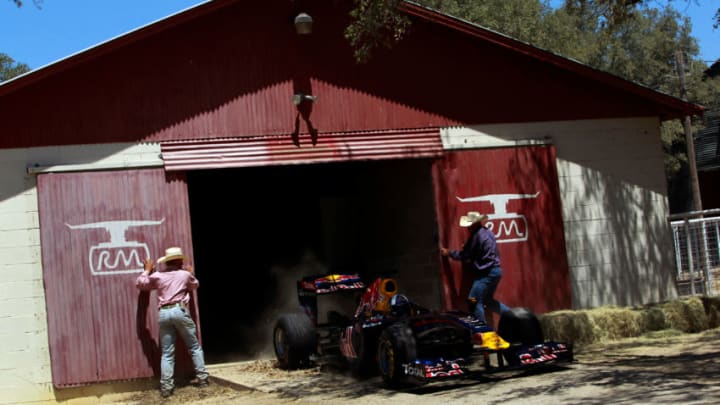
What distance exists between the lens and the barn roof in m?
12.1

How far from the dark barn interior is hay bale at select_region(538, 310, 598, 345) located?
15.9 ft

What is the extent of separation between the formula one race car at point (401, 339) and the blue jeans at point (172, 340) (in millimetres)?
1207

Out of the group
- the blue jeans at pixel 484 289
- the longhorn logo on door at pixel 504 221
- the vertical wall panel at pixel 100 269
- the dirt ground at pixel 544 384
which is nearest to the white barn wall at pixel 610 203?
the longhorn logo on door at pixel 504 221

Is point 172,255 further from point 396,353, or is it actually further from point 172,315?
point 396,353

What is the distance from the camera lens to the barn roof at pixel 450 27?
477 inches

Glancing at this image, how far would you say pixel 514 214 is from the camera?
14320 millimetres

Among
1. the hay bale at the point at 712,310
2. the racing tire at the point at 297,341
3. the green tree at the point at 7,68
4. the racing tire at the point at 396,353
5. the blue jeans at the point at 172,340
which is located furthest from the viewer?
the green tree at the point at 7,68

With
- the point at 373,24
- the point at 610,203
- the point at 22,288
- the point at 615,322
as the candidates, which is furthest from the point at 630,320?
the point at 22,288

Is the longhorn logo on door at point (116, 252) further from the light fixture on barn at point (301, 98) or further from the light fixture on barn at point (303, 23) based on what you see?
the light fixture on barn at point (303, 23)

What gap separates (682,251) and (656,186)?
1.49m

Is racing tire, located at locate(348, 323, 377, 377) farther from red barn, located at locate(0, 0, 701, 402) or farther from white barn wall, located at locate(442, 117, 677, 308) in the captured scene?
white barn wall, located at locate(442, 117, 677, 308)

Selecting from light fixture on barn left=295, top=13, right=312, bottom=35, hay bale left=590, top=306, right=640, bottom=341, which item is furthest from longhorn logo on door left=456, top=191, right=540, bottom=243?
light fixture on barn left=295, top=13, right=312, bottom=35

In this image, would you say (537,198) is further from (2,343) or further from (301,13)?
(2,343)

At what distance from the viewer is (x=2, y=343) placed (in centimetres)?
1184
